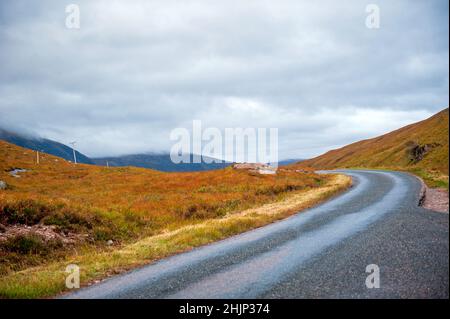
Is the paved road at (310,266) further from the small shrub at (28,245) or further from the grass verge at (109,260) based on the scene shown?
the small shrub at (28,245)

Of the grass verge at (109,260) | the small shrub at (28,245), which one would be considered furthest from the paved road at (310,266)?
the small shrub at (28,245)

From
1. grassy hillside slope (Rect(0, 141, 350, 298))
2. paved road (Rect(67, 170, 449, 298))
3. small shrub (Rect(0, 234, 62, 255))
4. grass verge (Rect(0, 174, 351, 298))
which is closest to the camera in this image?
paved road (Rect(67, 170, 449, 298))

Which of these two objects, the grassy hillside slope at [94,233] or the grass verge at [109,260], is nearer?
the grass verge at [109,260]

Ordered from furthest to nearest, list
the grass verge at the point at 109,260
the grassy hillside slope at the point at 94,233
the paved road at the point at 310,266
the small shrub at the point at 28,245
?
1. the small shrub at the point at 28,245
2. the grassy hillside slope at the point at 94,233
3. the grass verge at the point at 109,260
4. the paved road at the point at 310,266

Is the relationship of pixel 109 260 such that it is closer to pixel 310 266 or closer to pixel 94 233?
pixel 94 233

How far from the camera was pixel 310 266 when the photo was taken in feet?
31.3

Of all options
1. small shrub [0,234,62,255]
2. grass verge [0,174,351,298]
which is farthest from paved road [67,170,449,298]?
small shrub [0,234,62,255]

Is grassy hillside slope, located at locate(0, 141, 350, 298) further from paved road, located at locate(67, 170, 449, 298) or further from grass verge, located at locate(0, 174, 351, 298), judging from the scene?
paved road, located at locate(67, 170, 449, 298)

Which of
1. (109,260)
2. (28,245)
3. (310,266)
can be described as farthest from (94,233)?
(310,266)

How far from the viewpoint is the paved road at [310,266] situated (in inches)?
284

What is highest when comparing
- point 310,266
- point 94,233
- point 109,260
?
point 310,266

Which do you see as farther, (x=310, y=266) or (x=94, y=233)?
(x=94, y=233)

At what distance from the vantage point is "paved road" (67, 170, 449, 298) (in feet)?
23.7
